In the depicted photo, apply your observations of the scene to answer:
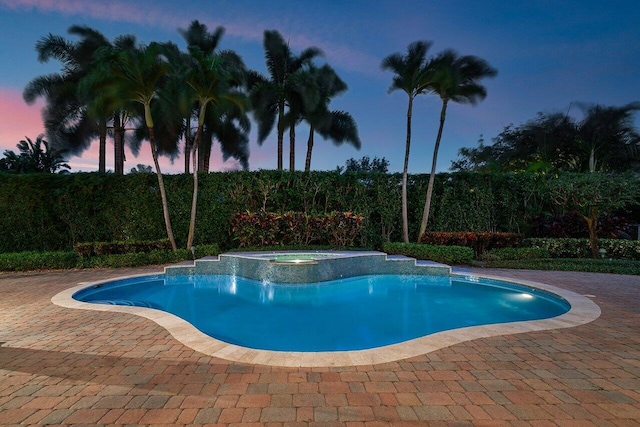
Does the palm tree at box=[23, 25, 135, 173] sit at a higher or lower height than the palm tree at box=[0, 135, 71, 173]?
higher

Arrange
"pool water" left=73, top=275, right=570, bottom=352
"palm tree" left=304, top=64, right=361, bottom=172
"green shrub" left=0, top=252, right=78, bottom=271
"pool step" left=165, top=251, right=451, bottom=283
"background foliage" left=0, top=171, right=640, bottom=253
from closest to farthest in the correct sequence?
"pool water" left=73, top=275, right=570, bottom=352
"pool step" left=165, top=251, right=451, bottom=283
"green shrub" left=0, top=252, right=78, bottom=271
"background foliage" left=0, top=171, right=640, bottom=253
"palm tree" left=304, top=64, right=361, bottom=172

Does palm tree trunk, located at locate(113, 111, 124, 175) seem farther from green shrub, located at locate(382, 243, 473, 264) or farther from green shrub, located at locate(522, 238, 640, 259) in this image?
green shrub, located at locate(522, 238, 640, 259)

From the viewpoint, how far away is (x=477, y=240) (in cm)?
1267

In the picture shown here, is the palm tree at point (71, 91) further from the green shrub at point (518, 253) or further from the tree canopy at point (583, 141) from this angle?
the tree canopy at point (583, 141)

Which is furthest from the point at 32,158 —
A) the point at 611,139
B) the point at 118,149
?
the point at 611,139

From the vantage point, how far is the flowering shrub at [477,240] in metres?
12.6

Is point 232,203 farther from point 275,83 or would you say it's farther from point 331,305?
point 275,83

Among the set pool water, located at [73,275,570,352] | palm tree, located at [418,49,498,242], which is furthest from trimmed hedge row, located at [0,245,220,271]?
palm tree, located at [418,49,498,242]

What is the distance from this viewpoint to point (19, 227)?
496 inches

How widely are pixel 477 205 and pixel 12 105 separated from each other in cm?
2394

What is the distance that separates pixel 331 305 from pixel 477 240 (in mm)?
7952

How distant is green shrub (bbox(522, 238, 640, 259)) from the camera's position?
12234 millimetres

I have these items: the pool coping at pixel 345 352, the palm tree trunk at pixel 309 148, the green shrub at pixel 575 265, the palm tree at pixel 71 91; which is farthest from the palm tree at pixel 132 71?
the green shrub at pixel 575 265

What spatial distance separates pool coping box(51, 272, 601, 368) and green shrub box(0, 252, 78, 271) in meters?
5.83
